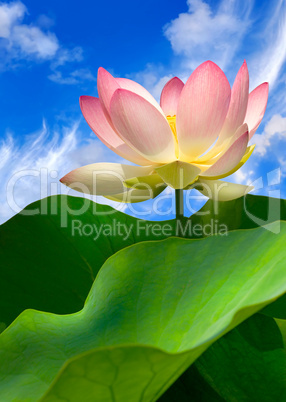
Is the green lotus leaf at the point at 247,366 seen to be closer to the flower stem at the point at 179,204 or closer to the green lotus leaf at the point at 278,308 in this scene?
the green lotus leaf at the point at 278,308

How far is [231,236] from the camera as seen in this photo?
439mm

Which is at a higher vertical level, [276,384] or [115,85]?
[115,85]

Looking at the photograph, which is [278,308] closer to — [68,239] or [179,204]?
[179,204]

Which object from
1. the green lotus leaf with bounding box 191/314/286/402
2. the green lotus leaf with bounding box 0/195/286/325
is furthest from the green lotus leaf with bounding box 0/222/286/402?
the green lotus leaf with bounding box 0/195/286/325

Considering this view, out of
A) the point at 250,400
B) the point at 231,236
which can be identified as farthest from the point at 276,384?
the point at 231,236

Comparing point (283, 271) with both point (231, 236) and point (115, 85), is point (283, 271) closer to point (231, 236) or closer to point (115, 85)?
point (231, 236)

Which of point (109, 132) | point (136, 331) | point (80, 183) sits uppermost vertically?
point (109, 132)

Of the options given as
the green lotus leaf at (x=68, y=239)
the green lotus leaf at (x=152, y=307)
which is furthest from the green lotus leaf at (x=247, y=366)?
the green lotus leaf at (x=68, y=239)

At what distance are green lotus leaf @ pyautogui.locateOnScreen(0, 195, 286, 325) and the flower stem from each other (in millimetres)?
31

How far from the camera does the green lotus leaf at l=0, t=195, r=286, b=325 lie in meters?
0.69

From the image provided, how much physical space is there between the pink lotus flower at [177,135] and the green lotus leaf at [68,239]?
4 cm

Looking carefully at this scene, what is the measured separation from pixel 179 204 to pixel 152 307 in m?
0.37

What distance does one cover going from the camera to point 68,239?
0.75 metres

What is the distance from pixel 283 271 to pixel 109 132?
565 millimetres
